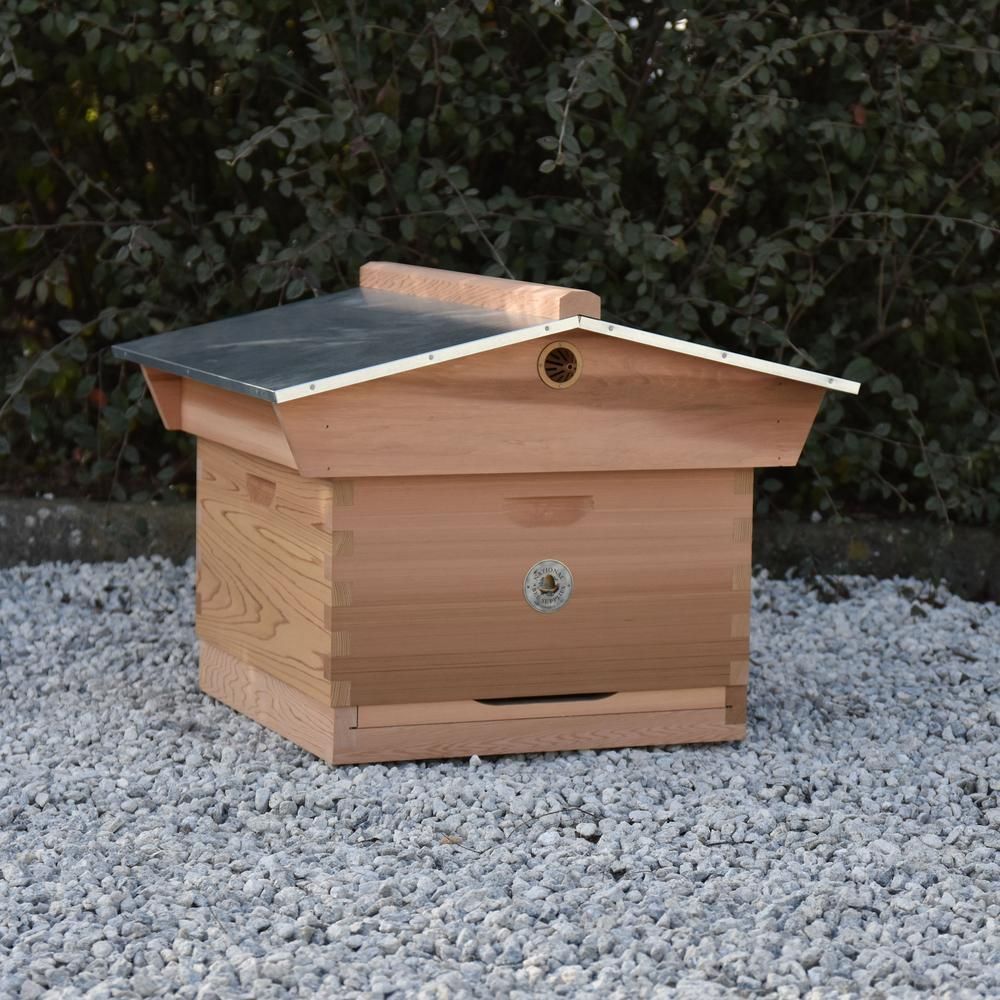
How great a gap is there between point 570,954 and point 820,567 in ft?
9.98

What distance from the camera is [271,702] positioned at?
149 inches

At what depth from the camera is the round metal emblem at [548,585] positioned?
11.7 ft

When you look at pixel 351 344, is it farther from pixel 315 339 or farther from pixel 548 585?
pixel 548 585

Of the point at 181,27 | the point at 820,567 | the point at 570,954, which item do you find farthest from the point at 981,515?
the point at 570,954

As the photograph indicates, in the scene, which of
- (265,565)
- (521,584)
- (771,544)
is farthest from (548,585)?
(771,544)

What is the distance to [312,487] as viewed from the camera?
11.4ft

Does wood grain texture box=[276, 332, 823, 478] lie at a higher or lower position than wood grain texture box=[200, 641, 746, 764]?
higher

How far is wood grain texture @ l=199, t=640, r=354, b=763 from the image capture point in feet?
11.6

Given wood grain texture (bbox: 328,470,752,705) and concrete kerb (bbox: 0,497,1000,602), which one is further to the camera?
concrete kerb (bbox: 0,497,1000,602)

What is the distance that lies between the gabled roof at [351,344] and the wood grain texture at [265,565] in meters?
0.24

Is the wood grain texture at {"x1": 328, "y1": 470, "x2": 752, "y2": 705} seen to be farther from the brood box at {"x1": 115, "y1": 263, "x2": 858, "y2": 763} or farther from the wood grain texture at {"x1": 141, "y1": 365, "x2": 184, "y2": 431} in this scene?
the wood grain texture at {"x1": 141, "y1": 365, "x2": 184, "y2": 431}

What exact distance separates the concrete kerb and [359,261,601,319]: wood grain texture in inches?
55.4

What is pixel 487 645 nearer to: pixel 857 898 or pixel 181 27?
pixel 857 898

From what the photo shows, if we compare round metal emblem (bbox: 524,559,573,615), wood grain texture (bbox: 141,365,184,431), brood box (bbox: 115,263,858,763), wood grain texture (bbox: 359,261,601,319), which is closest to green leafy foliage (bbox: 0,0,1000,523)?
wood grain texture (bbox: 359,261,601,319)
